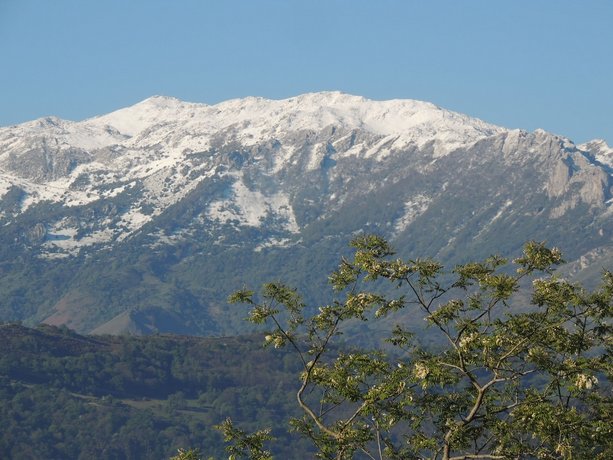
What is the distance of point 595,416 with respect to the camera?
42281 mm

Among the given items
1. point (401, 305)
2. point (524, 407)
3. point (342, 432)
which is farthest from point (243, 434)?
point (524, 407)

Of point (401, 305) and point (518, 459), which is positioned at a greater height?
point (401, 305)

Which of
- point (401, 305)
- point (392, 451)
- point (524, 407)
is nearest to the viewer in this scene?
point (524, 407)

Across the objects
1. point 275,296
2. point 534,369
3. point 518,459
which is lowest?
point 518,459

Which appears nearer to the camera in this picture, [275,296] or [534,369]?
[534,369]

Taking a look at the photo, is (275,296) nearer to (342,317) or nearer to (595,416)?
(342,317)

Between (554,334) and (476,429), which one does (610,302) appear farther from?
(476,429)

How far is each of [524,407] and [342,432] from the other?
22.6 ft

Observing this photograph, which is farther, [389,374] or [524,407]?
[389,374]

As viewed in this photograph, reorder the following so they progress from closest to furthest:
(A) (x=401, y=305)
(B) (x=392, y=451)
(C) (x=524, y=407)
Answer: (C) (x=524, y=407), (A) (x=401, y=305), (B) (x=392, y=451)

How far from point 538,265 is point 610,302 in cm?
333

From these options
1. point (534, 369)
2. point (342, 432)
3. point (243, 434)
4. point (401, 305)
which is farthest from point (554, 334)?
point (243, 434)

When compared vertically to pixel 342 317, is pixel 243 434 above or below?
below

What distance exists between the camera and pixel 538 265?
4081 centimetres
